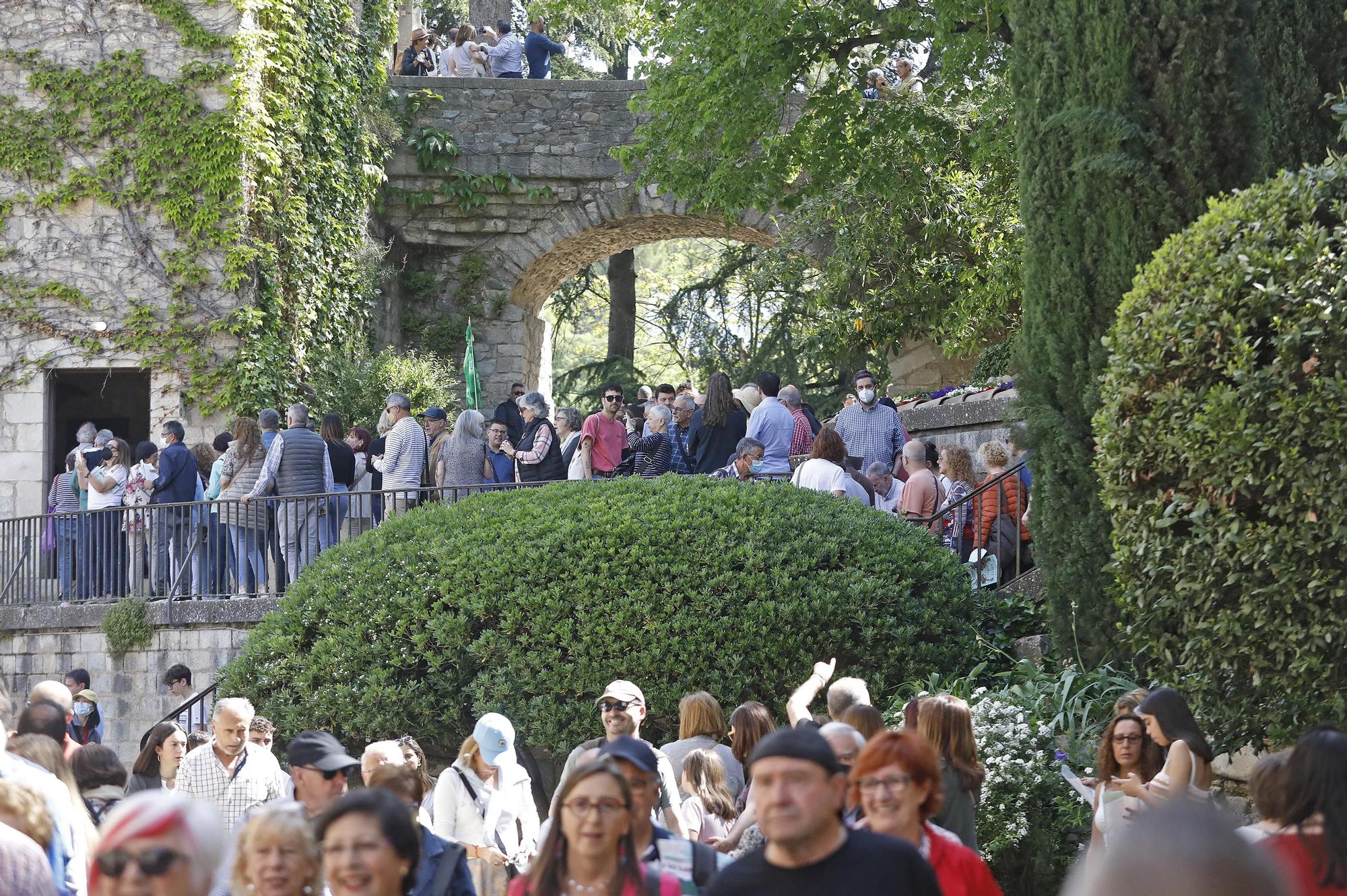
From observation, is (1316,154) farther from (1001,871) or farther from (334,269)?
(334,269)

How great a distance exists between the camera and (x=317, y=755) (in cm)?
516

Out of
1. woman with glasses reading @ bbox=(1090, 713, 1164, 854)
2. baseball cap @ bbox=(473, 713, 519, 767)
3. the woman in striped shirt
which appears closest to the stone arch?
the woman in striped shirt

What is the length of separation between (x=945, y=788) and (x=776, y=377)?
7.48 m

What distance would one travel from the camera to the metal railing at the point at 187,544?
42.9 feet

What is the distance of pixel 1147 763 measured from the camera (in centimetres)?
588

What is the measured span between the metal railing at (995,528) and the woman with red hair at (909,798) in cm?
621

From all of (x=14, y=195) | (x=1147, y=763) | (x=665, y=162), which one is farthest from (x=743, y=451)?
(x=14, y=195)

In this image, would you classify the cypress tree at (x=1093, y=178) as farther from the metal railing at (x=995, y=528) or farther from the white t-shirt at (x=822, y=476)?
the white t-shirt at (x=822, y=476)

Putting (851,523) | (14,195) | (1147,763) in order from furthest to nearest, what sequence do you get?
1. (14,195)
2. (851,523)
3. (1147,763)

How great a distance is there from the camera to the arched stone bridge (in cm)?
2066

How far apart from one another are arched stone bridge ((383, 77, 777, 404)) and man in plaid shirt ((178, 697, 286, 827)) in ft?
45.8

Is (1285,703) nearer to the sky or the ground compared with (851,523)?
nearer to the ground

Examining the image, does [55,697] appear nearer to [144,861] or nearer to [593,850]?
[144,861]

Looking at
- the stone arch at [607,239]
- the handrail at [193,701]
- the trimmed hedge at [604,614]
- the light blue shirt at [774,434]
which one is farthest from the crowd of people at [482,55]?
the trimmed hedge at [604,614]
